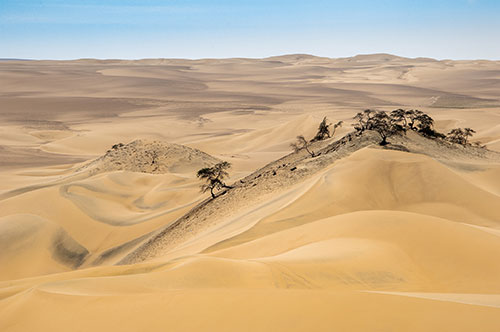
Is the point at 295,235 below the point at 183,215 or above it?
above

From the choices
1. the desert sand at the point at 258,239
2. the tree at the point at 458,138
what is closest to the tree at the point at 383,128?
the desert sand at the point at 258,239

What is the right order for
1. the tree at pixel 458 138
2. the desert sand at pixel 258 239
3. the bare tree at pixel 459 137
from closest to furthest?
1. the desert sand at pixel 258 239
2. the tree at pixel 458 138
3. the bare tree at pixel 459 137

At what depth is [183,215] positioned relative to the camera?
18.4m

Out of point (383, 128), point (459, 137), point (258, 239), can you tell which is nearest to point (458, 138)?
point (459, 137)

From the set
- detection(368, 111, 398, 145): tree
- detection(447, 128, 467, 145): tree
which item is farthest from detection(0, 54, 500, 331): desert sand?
detection(447, 128, 467, 145): tree

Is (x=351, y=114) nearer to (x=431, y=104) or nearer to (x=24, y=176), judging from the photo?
(x=431, y=104)

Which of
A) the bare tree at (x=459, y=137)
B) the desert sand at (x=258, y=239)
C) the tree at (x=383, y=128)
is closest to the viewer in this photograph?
the desert sand at (x=258, y=239)

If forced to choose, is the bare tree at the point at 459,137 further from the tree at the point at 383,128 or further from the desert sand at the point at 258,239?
the tree at the point at 383,128

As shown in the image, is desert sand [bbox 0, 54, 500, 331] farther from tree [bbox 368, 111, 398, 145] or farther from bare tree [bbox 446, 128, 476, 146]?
bare tree [bbox 446, 128, 476, 146]

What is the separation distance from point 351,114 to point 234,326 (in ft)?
193

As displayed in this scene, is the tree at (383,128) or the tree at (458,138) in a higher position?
the tree at (383,128)

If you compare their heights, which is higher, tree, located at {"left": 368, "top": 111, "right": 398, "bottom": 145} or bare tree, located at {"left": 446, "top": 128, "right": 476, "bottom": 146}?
tree, located at {"left": 368, "top": 111, "right": 398, "bottom": 145}

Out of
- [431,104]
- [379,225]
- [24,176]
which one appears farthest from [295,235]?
[431,104]

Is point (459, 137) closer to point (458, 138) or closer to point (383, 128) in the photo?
point (458, 138)
